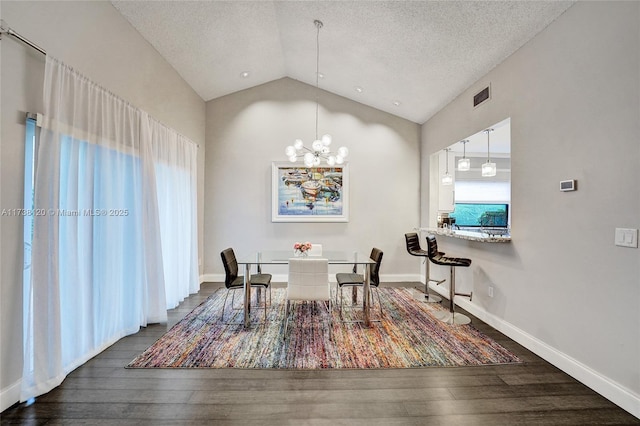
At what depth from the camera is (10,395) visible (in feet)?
6.28

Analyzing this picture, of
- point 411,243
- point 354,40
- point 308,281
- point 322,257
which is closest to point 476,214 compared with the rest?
point 411,243

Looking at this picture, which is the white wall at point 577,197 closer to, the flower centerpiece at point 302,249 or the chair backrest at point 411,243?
the chair backrest at point 411,243

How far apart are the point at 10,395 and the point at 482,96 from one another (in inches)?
202

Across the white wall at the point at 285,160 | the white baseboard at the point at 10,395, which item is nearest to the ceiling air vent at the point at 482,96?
the white wall at the point at 285,160

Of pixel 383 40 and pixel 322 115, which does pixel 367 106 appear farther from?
pixel 383 40

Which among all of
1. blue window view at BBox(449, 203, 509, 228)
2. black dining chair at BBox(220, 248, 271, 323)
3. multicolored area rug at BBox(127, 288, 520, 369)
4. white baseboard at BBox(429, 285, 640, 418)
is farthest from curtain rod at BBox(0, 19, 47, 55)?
blue window view at BBox(449, 203, 509, 228)

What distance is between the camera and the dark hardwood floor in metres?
1.86

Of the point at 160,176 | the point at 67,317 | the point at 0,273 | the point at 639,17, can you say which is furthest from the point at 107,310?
the point at 639,17

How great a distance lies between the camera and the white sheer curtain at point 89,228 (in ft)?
6.75

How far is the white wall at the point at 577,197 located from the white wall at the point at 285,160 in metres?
2.24

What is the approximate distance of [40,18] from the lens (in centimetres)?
211

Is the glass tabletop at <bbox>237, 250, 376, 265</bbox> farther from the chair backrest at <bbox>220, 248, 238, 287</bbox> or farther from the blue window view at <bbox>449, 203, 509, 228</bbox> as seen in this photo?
the blue window view at <bbox>449, 203, 509, 228</bbox>

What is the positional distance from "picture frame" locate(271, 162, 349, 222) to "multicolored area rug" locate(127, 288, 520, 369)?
1.94 meters

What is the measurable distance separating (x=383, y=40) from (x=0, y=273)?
4071 millimetres
